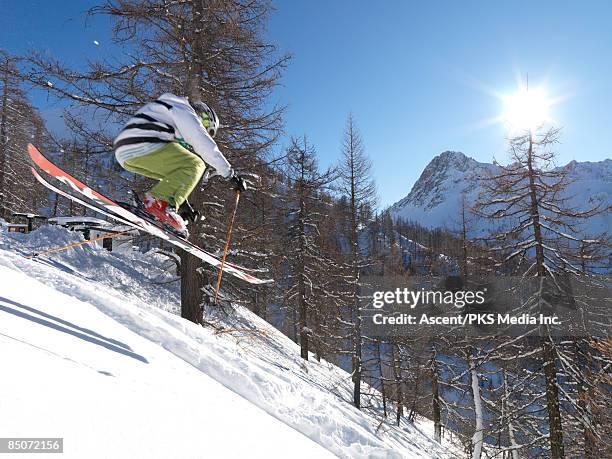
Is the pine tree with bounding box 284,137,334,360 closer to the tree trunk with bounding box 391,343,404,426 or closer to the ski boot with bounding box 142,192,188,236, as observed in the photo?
the tree trunk with bounding box 391,343,404,426

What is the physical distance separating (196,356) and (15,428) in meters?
2.53

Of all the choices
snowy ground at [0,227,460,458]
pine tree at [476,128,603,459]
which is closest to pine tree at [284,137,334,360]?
pine tree at [476,128,603,459]

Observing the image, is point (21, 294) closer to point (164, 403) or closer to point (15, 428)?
point (164, 403)

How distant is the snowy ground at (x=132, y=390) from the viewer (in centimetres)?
144

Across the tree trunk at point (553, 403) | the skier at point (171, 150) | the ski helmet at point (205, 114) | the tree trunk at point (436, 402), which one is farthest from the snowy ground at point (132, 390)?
the tree trunk at point (436, 402)

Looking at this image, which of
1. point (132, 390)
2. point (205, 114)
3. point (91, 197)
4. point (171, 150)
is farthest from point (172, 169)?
point (132, 390)

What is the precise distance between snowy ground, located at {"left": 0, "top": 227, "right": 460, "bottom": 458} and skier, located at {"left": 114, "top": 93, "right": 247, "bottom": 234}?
4.29 feet

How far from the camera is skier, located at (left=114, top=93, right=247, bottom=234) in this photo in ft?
11.7

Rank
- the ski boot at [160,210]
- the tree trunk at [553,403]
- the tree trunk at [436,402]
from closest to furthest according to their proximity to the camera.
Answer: the ski boot at [160,210]
the tree trunk at [553,403]
the tree trunk at [436,402]

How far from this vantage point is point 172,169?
4.16 m

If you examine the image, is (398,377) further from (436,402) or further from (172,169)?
(172,169)

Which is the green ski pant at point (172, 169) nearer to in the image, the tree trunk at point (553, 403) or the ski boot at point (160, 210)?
the ski boot at point (160, 210)

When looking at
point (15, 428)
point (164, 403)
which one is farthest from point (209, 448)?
point (15, 428)

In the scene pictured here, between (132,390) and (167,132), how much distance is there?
2.68 meters
